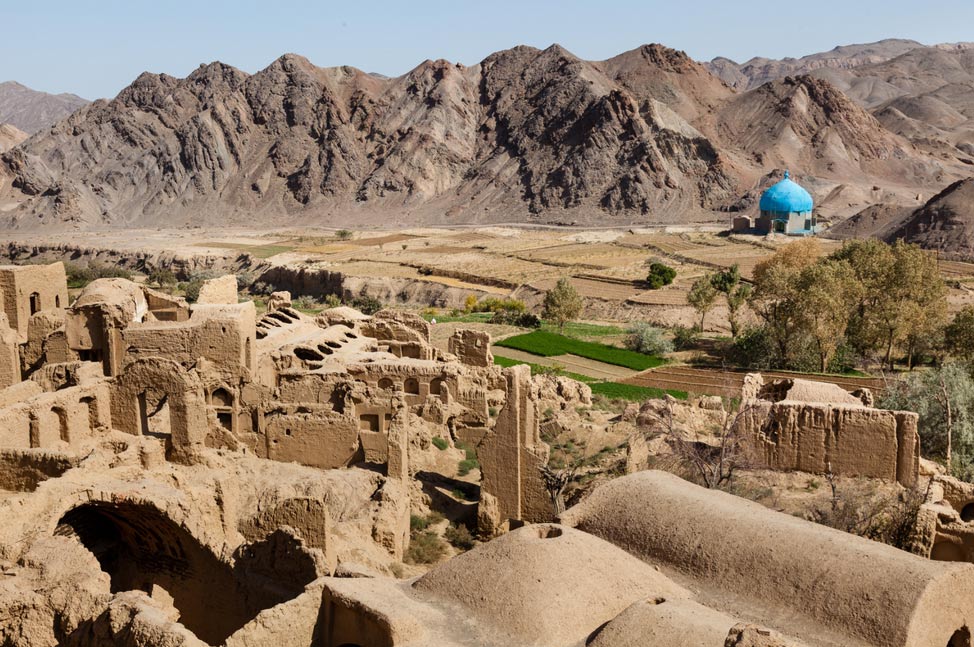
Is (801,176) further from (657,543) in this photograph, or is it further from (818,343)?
(657,543)

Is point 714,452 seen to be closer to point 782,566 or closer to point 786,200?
point 782,566

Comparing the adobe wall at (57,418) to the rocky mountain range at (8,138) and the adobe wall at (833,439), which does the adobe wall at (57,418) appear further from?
the rocky mountain range at (8,138)

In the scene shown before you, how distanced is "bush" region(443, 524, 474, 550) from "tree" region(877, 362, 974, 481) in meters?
11.2

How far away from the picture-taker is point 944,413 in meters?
24.3

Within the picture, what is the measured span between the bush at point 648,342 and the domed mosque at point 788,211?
52774 mm

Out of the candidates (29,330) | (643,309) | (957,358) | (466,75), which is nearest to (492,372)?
(29,330)

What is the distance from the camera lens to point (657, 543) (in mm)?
13914

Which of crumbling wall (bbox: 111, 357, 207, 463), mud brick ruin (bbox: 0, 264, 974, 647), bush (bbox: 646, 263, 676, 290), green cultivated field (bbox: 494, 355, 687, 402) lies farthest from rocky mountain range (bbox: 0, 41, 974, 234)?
crumbling wall (bbox: 111, 357, 207, 463)

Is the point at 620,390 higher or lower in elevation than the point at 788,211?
lower

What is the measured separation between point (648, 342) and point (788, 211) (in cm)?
5564

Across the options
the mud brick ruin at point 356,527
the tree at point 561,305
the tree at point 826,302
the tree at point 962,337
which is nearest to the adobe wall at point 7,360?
the mud brick ruin at point 356,527

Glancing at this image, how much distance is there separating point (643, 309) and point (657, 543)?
157 feet

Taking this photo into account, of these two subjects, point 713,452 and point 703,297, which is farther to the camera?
point 703,297

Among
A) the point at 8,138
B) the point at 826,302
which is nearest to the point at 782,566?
the point at 826,302
